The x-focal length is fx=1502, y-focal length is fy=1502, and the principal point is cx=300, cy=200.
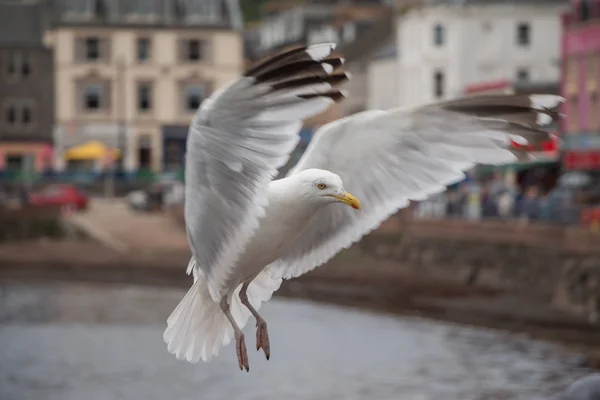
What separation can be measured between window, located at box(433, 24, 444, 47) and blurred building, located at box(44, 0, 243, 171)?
13503 millimetres

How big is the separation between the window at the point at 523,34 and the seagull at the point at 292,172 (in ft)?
202

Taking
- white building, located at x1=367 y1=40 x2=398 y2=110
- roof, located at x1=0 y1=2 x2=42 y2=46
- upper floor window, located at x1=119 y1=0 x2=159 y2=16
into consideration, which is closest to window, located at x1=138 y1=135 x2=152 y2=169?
upper floor window, located at x1=119 y1=0 x2=159 y2=16

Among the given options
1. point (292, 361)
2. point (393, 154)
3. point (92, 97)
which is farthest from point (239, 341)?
point (92, 97)

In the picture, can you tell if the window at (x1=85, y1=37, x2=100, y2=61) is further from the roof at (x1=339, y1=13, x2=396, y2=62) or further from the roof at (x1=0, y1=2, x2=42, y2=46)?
the roof at (x1=339, y1=13, x2=396, y2=62)

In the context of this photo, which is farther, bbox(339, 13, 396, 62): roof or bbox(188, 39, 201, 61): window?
bbox(188, 39, 201, 61): window

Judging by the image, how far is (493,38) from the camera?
69.2 metres

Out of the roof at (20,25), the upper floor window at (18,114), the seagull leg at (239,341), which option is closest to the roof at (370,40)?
the roof at (20,25)

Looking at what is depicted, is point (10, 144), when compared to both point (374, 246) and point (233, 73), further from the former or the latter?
point (374, 246)

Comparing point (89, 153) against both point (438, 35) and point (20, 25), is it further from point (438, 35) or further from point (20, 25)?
point (438, 35)

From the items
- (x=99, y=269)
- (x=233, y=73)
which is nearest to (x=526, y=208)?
(x=99, y=269)

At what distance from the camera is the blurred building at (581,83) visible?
51.0 meters

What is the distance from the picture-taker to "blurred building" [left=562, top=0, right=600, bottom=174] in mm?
51031

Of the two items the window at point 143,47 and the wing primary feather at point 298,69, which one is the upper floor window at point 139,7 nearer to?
the window at point 143,47

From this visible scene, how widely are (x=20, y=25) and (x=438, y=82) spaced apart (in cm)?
2435
